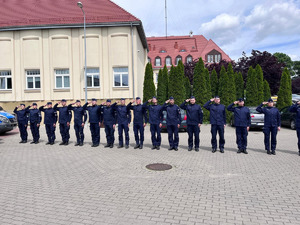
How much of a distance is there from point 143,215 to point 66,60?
61.9 feet

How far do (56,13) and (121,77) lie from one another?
782 centimetres

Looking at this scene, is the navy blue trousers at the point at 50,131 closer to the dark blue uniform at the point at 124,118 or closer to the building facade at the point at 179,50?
the dark blue uniform at the point at 124,118

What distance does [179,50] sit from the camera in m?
62.2

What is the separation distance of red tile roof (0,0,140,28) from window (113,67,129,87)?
3.72 m

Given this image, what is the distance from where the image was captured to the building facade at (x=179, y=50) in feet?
192

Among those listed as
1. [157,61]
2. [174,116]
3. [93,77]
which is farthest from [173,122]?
[157,61]

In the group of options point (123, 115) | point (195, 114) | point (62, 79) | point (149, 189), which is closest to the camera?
point (149, 189)

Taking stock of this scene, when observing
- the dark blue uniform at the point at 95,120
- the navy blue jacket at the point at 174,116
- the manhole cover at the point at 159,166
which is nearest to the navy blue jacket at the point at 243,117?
the navy blue jacket at the point at 174,116

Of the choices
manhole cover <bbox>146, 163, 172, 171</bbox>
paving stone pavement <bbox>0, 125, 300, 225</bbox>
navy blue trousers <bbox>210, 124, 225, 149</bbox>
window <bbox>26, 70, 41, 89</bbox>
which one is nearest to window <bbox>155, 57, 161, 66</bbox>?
window <bbox>26, 70, 41, 89</bbox>

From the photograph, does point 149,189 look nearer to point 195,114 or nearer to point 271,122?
point 195,114

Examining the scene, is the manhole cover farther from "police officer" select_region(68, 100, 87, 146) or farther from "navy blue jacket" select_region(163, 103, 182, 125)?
"police officer" select_region(68, 100, 87, 146)

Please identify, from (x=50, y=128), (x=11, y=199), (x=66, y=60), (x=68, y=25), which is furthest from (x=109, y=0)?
(x=11, y=199)

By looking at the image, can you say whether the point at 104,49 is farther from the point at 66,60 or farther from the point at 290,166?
the point at 290,166

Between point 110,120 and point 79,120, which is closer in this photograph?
point 110,120
